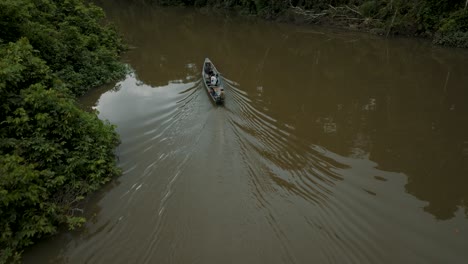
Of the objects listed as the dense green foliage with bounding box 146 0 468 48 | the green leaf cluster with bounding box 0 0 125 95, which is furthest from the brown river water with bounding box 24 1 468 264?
the dense green foliage with bounding box 146 0 468 48

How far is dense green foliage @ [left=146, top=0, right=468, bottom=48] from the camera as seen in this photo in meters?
21.7

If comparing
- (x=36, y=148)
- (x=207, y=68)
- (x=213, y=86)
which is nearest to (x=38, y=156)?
(x=36, y=148)

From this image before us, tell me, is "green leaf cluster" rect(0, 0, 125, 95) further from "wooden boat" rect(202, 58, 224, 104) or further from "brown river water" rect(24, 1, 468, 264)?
"wooden boat" rect(202, 58, 224, 104)

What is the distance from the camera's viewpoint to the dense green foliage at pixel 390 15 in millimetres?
21709

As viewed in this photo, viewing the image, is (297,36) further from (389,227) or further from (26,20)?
(389,227)

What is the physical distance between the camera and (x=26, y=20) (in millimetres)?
11680

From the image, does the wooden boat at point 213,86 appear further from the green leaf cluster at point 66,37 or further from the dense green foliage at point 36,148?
the green leaf cluster at point 66,37

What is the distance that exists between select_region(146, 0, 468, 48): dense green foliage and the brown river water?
17.3 feet

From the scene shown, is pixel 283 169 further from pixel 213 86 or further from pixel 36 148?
pixel 36 148

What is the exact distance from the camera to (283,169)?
878 centimetres

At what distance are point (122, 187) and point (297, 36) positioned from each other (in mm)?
21410

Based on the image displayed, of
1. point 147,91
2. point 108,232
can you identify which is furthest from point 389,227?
point 147,91

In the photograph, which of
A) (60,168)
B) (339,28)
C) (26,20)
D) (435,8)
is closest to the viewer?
(60,168)

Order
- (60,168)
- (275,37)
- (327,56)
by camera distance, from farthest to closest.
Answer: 1. (275,37)
2. (327,56)
3. (60,168)
